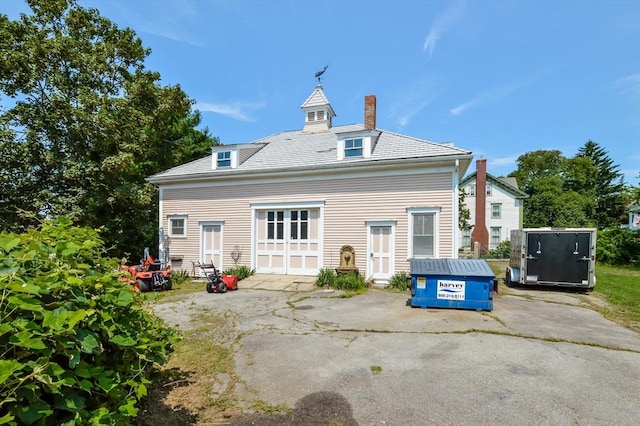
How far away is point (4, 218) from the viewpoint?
45.8 ft

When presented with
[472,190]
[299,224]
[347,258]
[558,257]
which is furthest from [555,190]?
[299,224]

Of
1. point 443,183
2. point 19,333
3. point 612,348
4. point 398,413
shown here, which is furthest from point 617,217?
point 19,333

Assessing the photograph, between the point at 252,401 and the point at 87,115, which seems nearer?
the point at 252,401

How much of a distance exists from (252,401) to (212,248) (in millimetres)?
10508

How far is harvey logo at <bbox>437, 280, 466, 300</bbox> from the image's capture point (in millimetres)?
7109

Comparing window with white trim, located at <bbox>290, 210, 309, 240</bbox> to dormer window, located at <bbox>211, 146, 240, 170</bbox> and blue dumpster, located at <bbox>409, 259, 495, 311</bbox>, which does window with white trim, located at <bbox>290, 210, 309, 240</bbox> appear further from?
blue dumpster, located at <bbox>409, 259, 495, 311</bbox>

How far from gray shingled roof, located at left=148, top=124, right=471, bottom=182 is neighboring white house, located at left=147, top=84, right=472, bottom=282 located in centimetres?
5

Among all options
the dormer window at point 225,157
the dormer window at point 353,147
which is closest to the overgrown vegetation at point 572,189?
the dormer window at point 353,147

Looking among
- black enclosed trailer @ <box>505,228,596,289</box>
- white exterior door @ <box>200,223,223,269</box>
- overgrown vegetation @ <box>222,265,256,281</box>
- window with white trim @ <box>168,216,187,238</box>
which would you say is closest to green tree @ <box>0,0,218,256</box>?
window with white trim @ <box>168,216,187,238</box>

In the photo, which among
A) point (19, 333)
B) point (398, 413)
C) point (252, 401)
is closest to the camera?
point (19, 333)

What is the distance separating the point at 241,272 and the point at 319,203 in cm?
388

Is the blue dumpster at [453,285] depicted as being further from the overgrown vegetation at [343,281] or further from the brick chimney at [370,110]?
the brick chimney at [370,110]

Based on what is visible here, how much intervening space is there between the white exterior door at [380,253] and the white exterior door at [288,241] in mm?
1980

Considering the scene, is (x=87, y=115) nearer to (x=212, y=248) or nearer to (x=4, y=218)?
(x=4, y=218)
